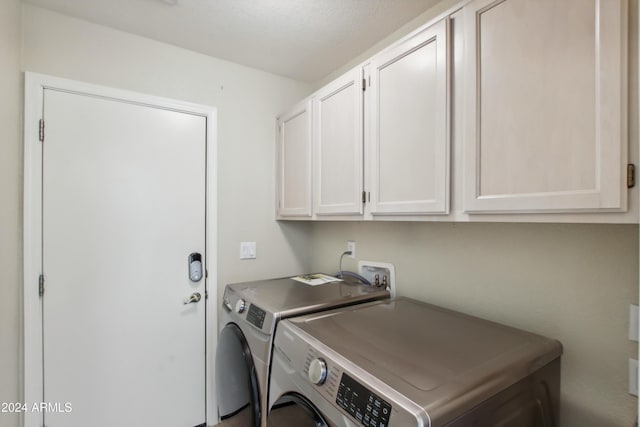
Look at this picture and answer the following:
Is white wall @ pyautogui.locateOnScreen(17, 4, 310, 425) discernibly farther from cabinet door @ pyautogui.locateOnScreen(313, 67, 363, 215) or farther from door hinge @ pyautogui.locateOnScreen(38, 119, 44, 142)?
cabinet door @ pyautogui.locateOnScreen(313, 67, 363, 215)

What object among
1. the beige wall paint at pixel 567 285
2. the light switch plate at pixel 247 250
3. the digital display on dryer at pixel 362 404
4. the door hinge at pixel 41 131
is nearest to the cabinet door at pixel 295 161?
the light switch plate at pixel 247 250

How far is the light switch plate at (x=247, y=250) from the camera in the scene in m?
2.12

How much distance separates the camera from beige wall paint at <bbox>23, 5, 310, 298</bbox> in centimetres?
157

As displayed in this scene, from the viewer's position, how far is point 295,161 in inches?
80.0

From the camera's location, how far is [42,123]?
1.52m

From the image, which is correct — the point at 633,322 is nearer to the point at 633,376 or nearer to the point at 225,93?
the point at 633,376

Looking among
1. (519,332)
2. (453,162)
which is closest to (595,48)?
(453,162)

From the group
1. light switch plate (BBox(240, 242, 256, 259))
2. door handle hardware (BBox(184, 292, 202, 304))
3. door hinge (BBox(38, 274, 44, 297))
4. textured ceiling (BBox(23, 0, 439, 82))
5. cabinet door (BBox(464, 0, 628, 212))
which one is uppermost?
A: textured ceiling (BBox(23, 0, 439, 82))

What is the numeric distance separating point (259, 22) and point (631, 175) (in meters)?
1.66

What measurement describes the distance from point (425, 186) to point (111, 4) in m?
1.73

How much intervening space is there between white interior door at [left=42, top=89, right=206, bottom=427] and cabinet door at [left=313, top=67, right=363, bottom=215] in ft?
2.54

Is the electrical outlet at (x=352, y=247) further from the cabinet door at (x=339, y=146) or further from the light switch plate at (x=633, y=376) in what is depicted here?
the light switch plate at (x=633, y=376)

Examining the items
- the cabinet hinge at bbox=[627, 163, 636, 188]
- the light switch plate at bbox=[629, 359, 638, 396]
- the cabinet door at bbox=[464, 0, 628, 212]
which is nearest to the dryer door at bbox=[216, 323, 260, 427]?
the cabinet door at bbox=[464, 0, 628, 212]

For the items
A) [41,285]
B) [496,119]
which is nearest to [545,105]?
[496,119]
